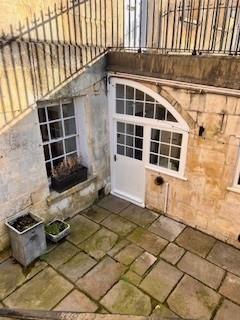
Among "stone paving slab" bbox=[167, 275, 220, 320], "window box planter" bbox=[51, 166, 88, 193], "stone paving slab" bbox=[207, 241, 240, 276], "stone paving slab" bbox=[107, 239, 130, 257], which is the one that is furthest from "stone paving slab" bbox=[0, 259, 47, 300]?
"stone paving slab" bbox=[207, 241, 240, 276]

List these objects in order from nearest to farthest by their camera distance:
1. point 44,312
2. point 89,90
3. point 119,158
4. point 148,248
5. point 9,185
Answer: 1. point 44,312
2. point 9,185
3. point 148,248
4. point 89,90
5. point 119,158

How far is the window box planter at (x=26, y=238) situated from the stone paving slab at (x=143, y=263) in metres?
1.77

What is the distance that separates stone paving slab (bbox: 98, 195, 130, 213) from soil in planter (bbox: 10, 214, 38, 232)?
6.39ft

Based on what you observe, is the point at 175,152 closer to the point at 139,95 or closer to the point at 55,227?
the point at 139,95

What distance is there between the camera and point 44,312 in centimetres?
351

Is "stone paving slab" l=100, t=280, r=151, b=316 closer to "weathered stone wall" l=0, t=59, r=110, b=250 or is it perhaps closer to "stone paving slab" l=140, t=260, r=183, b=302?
"stone paving slab" l=140, t=260, r=183, b=302

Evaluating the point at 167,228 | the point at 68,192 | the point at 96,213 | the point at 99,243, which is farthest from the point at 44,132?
the point at 167,228

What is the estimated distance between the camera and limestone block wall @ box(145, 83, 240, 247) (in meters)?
4.36

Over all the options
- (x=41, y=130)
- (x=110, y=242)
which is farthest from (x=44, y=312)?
(x=41, y=130)

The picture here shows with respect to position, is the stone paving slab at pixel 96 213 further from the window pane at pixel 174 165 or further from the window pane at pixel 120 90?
the window pane at pixel 120 90

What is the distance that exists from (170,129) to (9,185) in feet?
10.7

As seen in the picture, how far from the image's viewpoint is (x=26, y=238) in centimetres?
435

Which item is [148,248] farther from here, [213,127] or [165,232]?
[213,127]

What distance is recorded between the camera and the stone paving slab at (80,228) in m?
5.21
